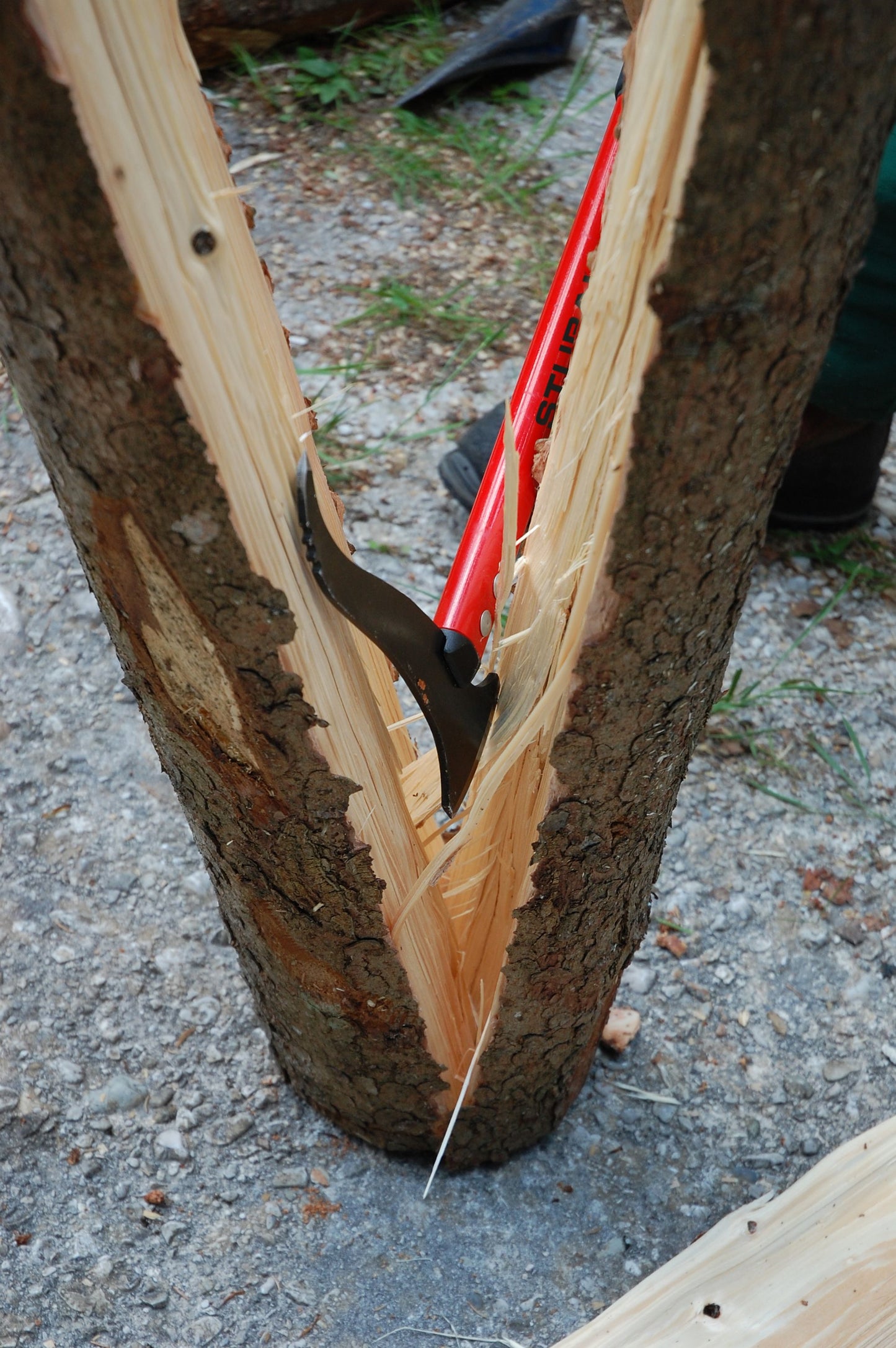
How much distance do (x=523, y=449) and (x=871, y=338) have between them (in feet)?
3.80

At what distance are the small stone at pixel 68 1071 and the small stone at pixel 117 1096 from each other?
26 mm

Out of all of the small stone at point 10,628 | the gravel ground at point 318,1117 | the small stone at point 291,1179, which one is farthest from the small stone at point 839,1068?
the small stone at point 10,628

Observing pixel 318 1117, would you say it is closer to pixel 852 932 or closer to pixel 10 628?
pixel 852 932

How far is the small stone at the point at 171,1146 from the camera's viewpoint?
4.64 ft

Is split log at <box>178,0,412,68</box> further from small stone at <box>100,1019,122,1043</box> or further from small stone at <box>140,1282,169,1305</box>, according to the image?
small stone at <box>140,1282,169,1305</box>

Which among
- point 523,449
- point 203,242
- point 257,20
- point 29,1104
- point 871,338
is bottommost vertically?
point 29,1104

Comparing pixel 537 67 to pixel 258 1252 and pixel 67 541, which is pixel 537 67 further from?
pixel 258 1252

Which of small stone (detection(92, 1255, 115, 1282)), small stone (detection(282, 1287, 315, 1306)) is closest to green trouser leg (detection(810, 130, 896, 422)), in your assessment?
small stone (detection(282, 1287, 315, 1306))

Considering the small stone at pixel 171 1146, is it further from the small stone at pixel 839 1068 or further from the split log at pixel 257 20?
the split log at pixel 257 20

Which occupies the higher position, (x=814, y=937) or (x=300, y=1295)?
(x=300, y=1295)

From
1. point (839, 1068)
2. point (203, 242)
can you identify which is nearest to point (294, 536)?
point (203, 242)

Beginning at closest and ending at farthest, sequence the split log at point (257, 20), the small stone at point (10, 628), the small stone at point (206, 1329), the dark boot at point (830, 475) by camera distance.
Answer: the small stone at point (206, 1329) < the small stone at point (10, 628) < the dark boot at point (830, 475) < the split log at point (257, 20)

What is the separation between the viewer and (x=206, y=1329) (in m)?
1.27

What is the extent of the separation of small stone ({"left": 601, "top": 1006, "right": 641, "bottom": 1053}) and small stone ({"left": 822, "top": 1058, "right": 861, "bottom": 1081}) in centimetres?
28
